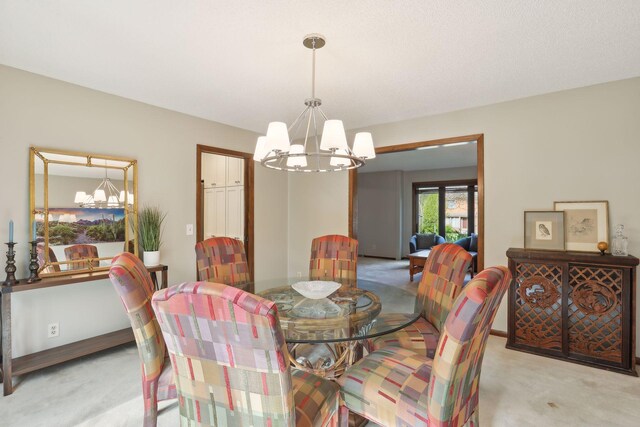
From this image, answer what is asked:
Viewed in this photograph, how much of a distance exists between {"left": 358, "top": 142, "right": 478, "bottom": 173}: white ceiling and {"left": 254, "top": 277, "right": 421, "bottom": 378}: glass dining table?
12.6ft

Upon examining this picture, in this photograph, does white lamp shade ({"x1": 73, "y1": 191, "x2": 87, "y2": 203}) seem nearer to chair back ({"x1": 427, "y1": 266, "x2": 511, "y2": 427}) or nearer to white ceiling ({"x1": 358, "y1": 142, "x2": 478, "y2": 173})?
chair back ({"x1": 427, "y1": 266, "x2": 511, "y2": 427})

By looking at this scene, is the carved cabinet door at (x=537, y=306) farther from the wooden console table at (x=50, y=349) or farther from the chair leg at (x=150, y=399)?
the wooden console table at (x=50, y=349)

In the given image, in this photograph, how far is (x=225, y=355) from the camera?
0.99 meters

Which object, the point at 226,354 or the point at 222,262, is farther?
the point at 222,262

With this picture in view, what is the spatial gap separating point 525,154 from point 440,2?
2.07m

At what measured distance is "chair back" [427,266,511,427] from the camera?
3.50ft

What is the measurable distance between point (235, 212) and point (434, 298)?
3.23 meters

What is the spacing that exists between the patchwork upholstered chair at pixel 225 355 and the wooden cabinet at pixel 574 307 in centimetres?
273

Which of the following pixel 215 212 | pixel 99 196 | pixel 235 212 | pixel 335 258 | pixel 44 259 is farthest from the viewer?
pixel 215 212

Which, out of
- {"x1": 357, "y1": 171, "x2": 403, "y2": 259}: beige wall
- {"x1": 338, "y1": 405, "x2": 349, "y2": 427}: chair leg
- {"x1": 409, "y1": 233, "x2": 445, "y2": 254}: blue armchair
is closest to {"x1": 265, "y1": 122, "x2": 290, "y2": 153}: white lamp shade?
{"x1": 338, "y1": 405, "x2": 349, "y2": 427}: chair leg

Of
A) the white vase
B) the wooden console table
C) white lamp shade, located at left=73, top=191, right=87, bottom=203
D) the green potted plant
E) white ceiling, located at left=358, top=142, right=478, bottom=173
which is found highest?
white ceiling, located at left=358, top=142, right=478, bottom=173

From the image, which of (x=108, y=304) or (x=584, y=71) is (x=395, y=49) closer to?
(x=584, y=71)

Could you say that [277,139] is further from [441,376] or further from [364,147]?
[441,376]

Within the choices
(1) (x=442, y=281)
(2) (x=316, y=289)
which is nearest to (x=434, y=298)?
(1) (x=442, y=281)
